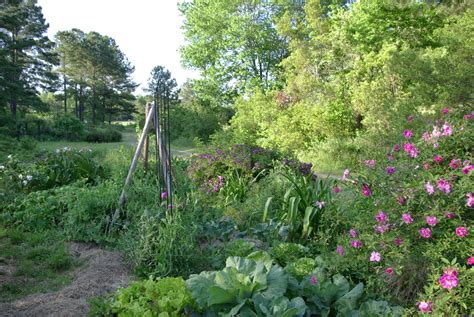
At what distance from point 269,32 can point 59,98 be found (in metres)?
21.7

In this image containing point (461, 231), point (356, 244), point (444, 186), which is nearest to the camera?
point (461, 231)

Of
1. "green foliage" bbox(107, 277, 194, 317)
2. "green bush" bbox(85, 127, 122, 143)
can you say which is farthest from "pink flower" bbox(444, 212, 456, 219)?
"green bush" bbox(85, 127, 122, 143)

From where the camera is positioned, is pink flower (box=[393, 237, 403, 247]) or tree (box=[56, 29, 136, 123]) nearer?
pink flower (box=[393, 237, 403, 247])

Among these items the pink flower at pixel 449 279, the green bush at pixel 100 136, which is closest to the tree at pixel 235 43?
the green bush at pixel 100 136

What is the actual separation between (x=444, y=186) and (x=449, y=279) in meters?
0.53

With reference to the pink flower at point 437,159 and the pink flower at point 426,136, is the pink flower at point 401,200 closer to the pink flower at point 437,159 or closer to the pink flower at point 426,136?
the pink flower at point 437,159

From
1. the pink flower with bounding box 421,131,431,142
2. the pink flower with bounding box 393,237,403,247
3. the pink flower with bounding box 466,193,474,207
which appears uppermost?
the pink flower with bounding box 421,131,431,142

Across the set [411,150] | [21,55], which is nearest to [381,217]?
[411,150]

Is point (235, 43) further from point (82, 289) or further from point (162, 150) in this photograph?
point (82, 289)

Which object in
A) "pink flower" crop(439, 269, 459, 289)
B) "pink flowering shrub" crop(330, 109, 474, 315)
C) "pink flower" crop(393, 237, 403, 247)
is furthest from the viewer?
"pink flower" crop(393, 237, 403, 247)

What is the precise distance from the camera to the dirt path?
2.48 metres

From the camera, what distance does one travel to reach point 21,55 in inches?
884

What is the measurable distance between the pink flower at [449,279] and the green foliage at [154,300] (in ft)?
4.35

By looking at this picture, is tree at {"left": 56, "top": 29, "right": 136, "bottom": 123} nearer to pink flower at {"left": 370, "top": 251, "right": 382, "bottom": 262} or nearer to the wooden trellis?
the wooden trellis
